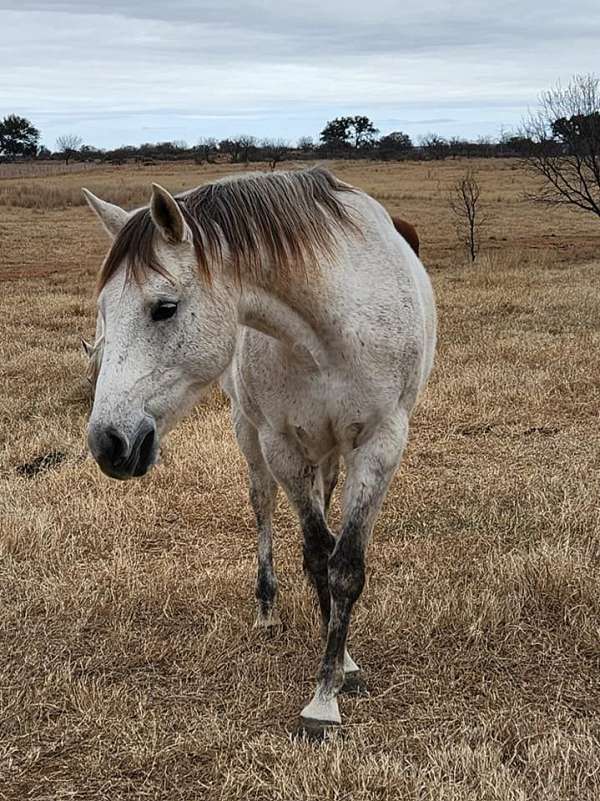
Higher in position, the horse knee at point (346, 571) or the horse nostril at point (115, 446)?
the horse nostril at point (115, 446)

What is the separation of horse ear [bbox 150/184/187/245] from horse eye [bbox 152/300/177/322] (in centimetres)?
19

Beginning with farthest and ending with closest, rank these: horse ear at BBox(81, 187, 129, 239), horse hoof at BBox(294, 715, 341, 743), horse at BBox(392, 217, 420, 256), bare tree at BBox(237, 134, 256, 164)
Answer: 1. bare tree at BBox(237, 134, 256, 164)
2. horse at BBox(392, 217, 420, 256)
3. horse hoof at BBox(294, 715, 341, 743)
4. horse ear at BBox(81, 187, 129, 239)

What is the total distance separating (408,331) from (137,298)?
1.14 metres

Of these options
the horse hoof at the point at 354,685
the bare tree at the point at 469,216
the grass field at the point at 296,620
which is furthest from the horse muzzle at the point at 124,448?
the bare tree at the point at 469,216

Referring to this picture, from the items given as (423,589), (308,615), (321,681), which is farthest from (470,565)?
(321,681)

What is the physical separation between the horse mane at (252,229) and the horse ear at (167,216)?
0.05 meters

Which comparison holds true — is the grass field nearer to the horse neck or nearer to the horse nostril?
the horse nostril

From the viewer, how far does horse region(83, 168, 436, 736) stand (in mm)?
2549

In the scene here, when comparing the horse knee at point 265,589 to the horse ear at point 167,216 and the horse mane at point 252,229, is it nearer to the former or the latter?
the horse mane at point 252,229

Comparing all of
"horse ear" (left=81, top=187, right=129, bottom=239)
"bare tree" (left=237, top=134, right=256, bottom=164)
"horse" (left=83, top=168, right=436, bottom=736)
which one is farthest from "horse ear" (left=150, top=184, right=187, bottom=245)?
"bare tree" (left=237, top=134, right=256, bottom=164)

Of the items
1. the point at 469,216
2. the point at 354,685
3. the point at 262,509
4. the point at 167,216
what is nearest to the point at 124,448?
the point at 167,216

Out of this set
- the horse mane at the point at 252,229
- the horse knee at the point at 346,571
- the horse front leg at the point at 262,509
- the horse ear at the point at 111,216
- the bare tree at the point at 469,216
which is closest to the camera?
the horse mane at the point at 252,229

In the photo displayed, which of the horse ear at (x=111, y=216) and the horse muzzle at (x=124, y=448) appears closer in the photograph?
the horse muzzle at (x=124, y=448)

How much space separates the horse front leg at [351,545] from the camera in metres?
3.18
